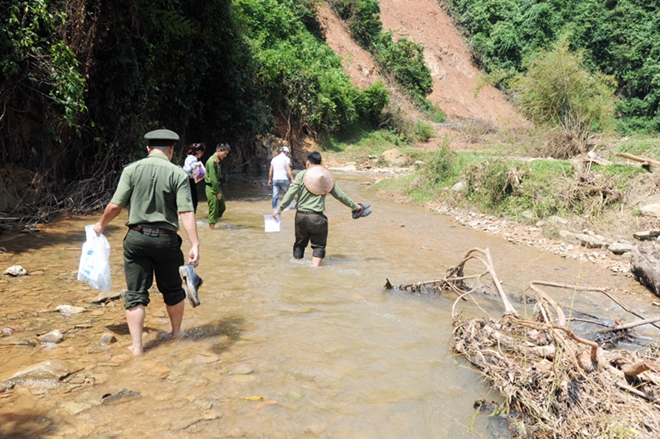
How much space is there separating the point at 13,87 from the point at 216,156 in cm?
339

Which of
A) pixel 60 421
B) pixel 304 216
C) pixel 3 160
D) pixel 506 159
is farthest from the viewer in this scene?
pixel 506 159

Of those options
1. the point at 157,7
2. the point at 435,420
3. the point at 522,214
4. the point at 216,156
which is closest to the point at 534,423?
the point at 435,420

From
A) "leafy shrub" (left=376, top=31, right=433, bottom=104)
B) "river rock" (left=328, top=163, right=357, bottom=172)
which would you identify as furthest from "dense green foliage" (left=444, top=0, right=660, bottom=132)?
"river rock" (left=328, top=163, right=357, bottom=172)

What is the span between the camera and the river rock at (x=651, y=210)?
28.5 ft

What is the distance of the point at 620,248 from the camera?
806cm

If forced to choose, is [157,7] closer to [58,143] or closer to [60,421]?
[58,143]

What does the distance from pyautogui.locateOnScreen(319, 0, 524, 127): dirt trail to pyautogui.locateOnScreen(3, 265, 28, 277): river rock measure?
3857cm

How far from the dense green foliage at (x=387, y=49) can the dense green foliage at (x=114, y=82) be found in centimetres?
2182

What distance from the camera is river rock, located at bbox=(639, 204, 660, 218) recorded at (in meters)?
8.69

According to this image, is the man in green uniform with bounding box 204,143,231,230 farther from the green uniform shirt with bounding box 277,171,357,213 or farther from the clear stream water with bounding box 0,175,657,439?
Answer: the green uniform shirt with bounding box 277,171,357,213

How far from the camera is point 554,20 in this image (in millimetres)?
42312

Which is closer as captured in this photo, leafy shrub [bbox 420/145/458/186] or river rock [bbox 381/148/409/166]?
leafy shrub [bbox 420/145/458/186]

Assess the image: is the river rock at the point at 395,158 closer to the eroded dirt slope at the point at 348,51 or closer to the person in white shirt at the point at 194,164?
the eroded dirt slope at the point at 348,51

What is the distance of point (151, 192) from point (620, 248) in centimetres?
788
